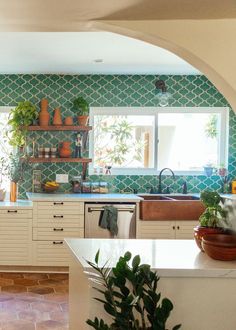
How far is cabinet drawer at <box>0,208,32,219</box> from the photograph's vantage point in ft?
15.5

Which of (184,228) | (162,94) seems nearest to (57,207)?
(184,228)

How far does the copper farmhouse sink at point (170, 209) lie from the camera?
467cm

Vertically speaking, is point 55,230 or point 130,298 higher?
point 130,298

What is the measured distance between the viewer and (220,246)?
1.99 meters

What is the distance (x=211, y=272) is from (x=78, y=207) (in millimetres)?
3047

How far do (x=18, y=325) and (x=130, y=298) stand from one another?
6.44 feet

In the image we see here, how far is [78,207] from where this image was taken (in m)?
4.73

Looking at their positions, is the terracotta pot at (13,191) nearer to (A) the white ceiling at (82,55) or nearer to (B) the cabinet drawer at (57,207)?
(B) the cabinet drawer at (57,207)

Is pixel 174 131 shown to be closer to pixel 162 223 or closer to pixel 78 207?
pixel 162 223

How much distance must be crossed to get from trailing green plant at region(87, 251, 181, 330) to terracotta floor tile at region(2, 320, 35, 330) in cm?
172

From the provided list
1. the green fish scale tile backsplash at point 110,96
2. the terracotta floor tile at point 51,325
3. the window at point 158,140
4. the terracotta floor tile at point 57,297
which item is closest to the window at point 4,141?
the green fish scale tile backsplash at point 110,96

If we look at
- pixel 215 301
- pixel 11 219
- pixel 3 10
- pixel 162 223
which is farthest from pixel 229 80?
pixel 11 219

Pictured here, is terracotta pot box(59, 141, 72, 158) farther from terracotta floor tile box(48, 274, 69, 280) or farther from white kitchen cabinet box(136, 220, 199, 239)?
terracotta floor tile box(48, 274, 69, 280)

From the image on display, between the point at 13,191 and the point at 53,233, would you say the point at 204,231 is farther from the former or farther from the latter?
the point at 13,191
